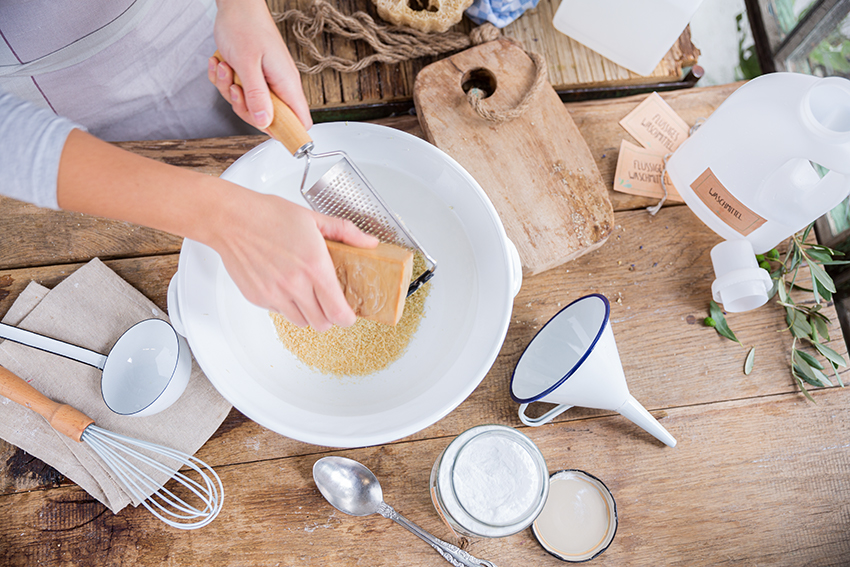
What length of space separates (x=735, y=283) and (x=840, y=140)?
0.87 feet

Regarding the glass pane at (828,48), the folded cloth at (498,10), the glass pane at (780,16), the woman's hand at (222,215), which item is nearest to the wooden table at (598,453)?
the woman's hand at (222,215)

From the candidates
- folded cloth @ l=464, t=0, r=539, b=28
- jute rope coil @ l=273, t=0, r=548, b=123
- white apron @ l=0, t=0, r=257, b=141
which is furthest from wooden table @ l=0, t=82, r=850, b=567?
folded cloth @ l=464, t=0, r=539, b=28

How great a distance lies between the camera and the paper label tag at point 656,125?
1028mm

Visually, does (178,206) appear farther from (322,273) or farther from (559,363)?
(559,363)

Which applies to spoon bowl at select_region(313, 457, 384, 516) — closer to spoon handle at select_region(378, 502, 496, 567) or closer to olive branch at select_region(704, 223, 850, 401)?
spoon handle at select_region(378, 502, 496, 567)

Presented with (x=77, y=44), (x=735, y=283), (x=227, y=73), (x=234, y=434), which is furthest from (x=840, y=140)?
(x=77, y=44)

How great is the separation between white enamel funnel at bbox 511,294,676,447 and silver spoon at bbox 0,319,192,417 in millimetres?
568

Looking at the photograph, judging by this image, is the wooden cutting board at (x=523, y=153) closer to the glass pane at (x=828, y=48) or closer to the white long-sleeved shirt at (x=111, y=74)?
the white long-sleeved shirt at (x=111, y=74)

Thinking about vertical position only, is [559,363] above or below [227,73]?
below

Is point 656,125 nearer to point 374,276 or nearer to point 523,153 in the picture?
point 523,153

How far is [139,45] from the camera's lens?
89 cm

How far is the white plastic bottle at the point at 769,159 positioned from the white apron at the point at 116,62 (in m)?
0.97

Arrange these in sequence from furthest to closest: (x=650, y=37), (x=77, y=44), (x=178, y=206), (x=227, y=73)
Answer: (x=650, y=37), (x=77, y=44), (x=227, y=73), (x=178, y=206)

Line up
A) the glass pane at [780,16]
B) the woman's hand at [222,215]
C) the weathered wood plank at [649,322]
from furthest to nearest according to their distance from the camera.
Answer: the glass pane at [780,16] < the weathered wood plank at [649,322] < the woman's hand at [222,215]
